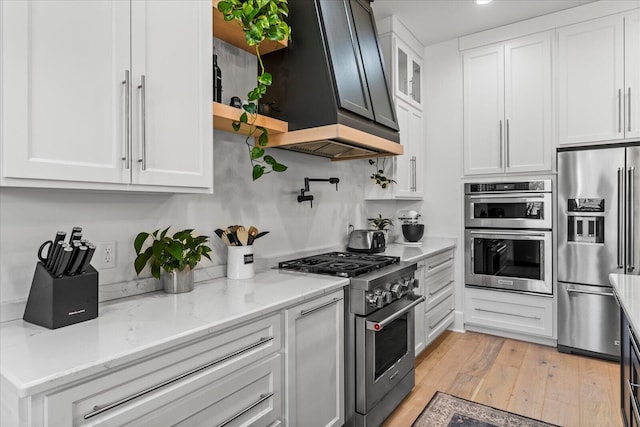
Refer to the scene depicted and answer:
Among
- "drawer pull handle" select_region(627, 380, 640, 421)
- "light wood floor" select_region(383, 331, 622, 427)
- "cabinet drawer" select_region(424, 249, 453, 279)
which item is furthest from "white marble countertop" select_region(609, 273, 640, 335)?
"cabinet drawer" select_region(424, 249, 453, 279)

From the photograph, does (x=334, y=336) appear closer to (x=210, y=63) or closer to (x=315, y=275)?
(x=315, y=275)

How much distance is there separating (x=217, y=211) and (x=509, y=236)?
277 centimetres

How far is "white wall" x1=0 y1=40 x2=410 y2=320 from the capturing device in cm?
135

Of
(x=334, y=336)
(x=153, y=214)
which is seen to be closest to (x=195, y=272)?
(x=153, y=214)

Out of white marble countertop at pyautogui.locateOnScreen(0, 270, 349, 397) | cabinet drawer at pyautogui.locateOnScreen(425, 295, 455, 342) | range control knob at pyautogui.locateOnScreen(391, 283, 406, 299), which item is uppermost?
white marble countertop at pyautogui.locateOnScreen(0, 270, 349, 397)

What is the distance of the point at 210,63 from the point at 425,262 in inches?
88.2

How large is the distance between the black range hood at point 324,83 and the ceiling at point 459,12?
2.93 feet

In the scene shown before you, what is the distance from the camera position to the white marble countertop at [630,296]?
132 cm

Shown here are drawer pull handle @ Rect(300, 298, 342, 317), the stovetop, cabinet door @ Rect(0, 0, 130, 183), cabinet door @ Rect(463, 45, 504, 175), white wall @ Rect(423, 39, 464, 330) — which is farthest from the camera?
white wall @ Rect(423, 39, 464, 330)

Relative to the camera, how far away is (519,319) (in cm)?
351

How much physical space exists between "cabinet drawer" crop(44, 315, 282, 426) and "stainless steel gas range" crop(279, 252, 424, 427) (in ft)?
2.07

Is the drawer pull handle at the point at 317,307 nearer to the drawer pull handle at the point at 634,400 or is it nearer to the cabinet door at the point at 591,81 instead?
the drawer pull handle at the point at 634,400

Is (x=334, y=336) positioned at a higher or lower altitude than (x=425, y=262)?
lower

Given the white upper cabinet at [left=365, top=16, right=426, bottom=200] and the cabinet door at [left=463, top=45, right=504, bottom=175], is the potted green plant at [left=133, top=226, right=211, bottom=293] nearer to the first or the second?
the white upper cabinet at [left=365, top=16, right=426, bottom=200]
